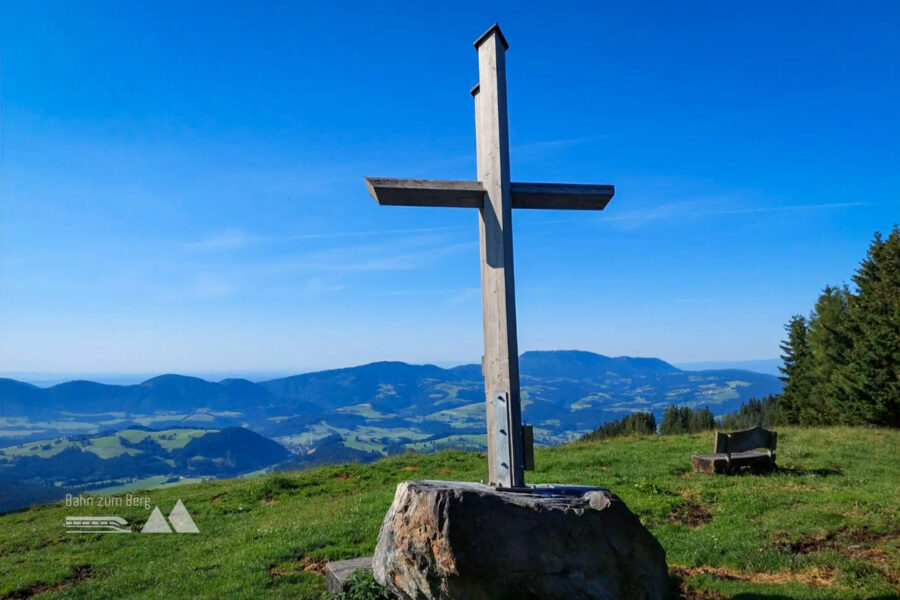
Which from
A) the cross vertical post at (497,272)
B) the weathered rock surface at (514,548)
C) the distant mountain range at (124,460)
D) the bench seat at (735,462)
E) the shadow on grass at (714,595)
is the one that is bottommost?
the distant mountain range at (124,460)

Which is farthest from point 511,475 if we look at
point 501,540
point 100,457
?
point 100,457

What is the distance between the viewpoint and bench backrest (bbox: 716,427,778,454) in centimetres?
1498

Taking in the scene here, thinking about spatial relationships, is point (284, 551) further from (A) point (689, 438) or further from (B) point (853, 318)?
(B) point (853, 318)

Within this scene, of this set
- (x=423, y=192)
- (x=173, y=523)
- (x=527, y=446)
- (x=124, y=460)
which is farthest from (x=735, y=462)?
(x=124, y=460)

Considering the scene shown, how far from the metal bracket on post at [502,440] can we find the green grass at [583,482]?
3350 mm

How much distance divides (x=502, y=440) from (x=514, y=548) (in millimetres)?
1089

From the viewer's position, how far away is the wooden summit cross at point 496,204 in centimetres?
584

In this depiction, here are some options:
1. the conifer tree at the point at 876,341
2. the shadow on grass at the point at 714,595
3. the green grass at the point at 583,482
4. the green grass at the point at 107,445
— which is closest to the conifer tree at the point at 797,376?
the conifer tree at the point at 876,341

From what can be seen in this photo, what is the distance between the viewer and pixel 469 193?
247 inches

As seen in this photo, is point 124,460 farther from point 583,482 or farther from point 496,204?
point 496,204

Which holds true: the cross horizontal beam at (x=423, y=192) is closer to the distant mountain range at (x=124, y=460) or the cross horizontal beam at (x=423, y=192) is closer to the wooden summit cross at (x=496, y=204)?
the wooden summit cross at (x=496, y=204)

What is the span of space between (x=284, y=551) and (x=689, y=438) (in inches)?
702

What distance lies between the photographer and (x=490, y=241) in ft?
20.2

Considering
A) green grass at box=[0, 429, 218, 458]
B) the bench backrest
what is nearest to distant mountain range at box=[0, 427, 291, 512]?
green grass at box=[0, 429, 218, 458]
